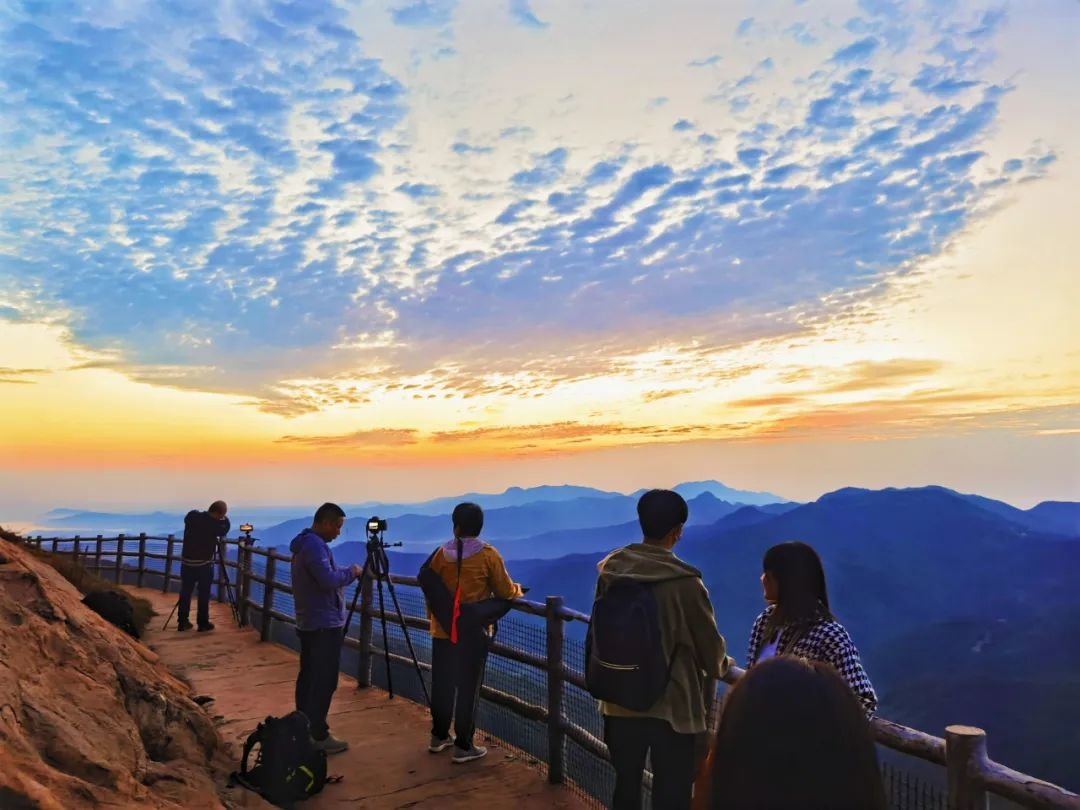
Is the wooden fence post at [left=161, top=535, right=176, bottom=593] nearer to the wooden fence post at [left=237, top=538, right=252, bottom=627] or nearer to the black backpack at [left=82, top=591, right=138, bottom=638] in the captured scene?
the wooden fence post at [left=237, top=538, right=252, bottom=627]

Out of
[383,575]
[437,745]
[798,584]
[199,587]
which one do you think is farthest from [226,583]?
[798,584]

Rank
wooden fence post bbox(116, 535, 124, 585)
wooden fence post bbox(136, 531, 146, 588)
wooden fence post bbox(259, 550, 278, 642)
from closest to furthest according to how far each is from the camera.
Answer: wooden fence post bbox(259, 550, 278, 642) < wooden fence post bbox(136, 531, 146, 588) < wooden fence post bbox(116, 535, 124, 585)

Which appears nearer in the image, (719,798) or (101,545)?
(719,798)

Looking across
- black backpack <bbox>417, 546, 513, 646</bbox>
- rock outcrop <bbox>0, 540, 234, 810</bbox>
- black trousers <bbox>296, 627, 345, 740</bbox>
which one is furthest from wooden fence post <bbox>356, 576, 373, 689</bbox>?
black backpack <bbox>417, 546, 513, 646</bbox>

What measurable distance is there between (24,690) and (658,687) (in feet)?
10.8

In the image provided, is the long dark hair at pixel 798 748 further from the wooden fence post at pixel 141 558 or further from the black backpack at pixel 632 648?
the wooden fence post at pixel 141 558

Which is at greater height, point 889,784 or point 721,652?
point 721,652

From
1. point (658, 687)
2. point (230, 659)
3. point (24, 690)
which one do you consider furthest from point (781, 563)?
point (230, 659)

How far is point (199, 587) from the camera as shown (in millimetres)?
11656

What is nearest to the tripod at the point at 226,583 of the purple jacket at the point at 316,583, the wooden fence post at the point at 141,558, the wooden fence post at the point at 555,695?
the wooden fence post at the point at 141,558

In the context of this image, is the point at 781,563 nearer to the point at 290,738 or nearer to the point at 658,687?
the point at 658,687

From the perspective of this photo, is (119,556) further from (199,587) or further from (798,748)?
(798,748)

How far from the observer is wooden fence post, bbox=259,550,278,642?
10336 mm

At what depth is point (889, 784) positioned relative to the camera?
284 cm
